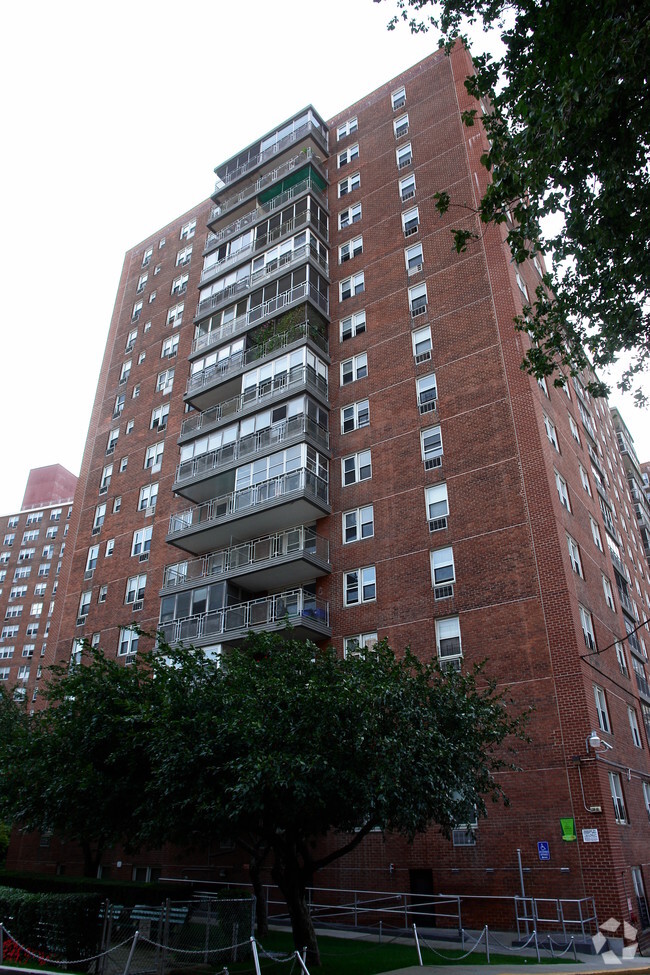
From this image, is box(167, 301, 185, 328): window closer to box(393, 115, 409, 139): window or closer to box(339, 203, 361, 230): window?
box(339, 203, 361, 230): window

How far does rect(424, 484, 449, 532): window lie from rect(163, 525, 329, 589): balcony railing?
179 inches

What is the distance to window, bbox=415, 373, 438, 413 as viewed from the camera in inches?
1043

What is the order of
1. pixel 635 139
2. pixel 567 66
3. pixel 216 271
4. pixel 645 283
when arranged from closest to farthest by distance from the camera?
pixel 567 66, pixel 635 139, pixel 645 283, pixel 216 271

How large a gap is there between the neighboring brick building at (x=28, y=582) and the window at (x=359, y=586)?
55.5m

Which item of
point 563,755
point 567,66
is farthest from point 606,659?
point 567,66

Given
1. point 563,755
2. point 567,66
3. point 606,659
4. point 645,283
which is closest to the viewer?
point 567,66

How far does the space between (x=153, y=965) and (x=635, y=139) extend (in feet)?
58.3

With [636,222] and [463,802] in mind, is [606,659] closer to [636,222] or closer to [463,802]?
[463,802]

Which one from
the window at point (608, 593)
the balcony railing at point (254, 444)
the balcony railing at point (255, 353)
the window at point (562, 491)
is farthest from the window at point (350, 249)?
the window at point (608, 593)

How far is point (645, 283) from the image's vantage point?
13.7m

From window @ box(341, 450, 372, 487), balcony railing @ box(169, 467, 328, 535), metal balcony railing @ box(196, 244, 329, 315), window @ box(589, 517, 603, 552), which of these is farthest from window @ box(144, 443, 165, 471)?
window @ box(589, 517, 603, 552)

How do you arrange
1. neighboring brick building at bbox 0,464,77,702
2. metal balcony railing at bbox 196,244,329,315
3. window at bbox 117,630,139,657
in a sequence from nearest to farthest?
window at bbox 117,630,139,657 < metal balcony railing at bbox 196,244,329,315 < neighboring brick building at bbox 0,464,77,702

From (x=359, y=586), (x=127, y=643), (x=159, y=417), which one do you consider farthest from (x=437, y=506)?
(x=159, y=417)

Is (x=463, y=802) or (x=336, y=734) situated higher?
(x=336, y=734)
